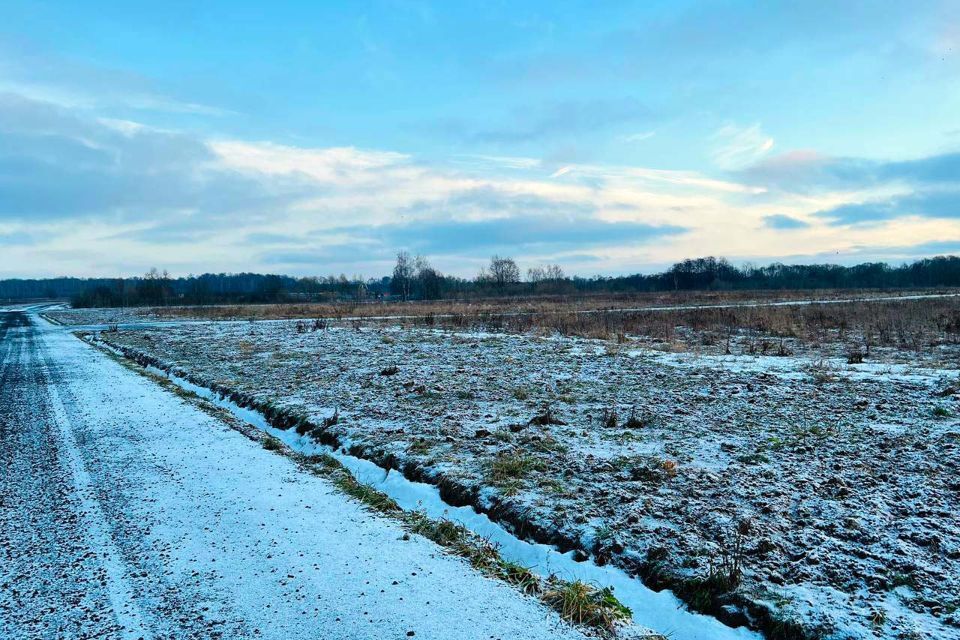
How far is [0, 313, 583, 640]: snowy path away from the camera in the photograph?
3.47 metres

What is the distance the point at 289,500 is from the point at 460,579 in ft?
7.79

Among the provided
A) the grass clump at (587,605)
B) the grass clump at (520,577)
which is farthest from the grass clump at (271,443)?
the grass clump at (587,605)

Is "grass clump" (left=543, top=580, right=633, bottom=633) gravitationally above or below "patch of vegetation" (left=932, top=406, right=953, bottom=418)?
below

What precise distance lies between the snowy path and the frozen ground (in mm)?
1213

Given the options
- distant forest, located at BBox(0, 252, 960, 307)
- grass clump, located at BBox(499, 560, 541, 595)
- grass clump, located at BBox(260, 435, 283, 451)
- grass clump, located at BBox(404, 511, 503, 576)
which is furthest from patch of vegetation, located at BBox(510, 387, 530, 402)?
distant forest, located at BBox(0, 252, 960, 307)

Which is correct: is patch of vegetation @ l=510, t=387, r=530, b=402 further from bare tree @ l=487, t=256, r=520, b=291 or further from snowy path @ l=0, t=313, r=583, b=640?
bare tree @ l=487, t=256, r=520, b=291

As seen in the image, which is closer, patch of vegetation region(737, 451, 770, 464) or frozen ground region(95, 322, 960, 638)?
frozen ground region(95, 322, 960, 638)

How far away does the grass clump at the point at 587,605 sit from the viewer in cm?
350

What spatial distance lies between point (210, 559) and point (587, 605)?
2.90 meters

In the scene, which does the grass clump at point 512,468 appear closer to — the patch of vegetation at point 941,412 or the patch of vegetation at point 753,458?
the patch of vegetation at point 753,458

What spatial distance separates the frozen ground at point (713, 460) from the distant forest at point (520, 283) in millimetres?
87322

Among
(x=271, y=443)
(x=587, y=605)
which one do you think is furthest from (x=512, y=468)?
(x=271, y=443)

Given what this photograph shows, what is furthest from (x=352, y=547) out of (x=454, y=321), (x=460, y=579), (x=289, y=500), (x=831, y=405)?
(x=454, y=321)

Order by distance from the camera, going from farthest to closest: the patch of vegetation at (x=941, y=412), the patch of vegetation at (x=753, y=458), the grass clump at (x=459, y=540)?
the patch of vegetation at (x=941, y=412)
the patch of vegetation at (x=753, y=458)
the grass clump at (x=459, y=540)
